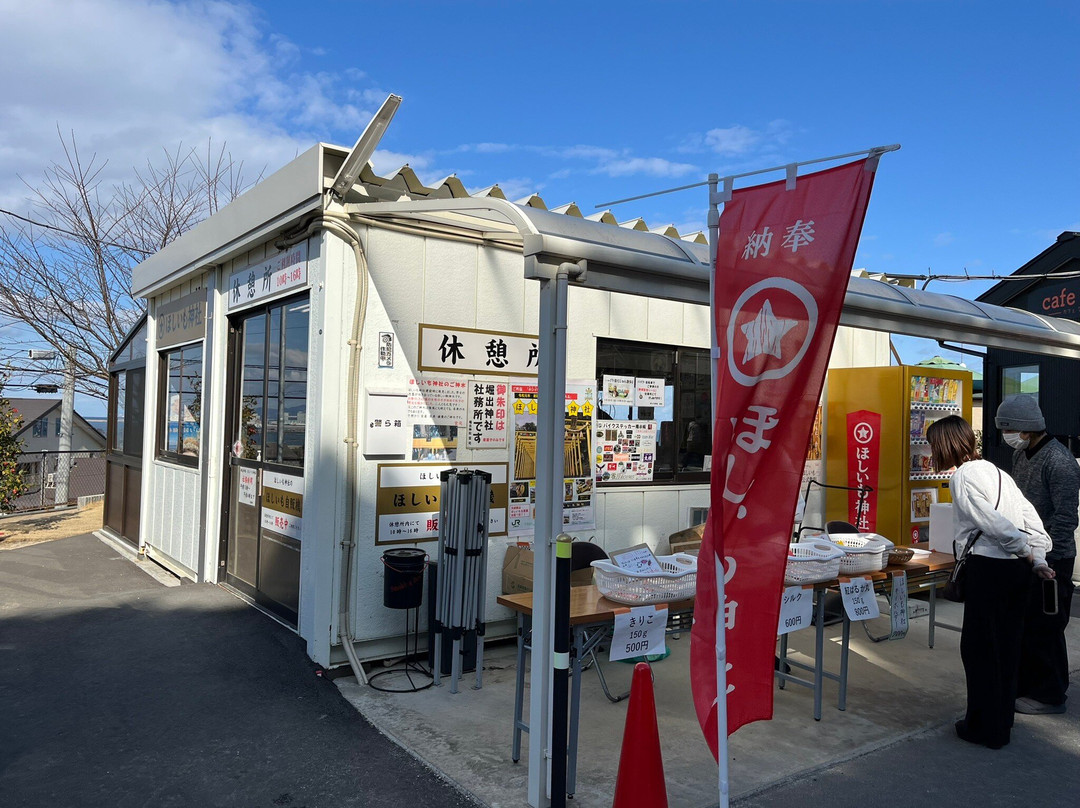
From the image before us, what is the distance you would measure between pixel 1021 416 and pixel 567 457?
9.52 feet

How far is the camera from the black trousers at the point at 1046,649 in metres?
4.53

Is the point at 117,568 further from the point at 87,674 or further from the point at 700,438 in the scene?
the point at 700,438

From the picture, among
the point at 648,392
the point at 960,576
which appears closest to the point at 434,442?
the point at 648,392

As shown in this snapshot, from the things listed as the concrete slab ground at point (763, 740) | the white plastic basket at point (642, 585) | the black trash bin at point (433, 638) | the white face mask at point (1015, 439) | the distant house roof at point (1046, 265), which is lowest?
the concrete slab ground at point (763, 740)

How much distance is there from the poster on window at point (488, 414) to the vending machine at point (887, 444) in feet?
11.3

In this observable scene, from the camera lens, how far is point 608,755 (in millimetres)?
3891

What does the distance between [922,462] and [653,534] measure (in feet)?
9.54

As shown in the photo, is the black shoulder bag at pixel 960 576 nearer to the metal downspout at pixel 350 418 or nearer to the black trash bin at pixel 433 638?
the black trash bin at pixel 433 638

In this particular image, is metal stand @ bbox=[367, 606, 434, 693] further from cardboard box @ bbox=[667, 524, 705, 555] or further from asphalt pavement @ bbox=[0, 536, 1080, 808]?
cardboard box @ bbox=[667, 524, 705, 555]

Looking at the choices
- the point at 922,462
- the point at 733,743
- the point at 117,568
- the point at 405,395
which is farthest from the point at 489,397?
the point at 117,568

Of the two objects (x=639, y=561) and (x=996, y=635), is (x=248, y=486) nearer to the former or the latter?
(x=639, y=561)

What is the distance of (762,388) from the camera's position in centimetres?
286

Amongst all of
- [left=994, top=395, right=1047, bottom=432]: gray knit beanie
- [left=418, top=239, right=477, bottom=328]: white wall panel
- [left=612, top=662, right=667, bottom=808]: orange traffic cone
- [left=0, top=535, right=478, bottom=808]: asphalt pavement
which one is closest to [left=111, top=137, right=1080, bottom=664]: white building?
[left=418, top=239, right=477, bottom=328]: white wall panel

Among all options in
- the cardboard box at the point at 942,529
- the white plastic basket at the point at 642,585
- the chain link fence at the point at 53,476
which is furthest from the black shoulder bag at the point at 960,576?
the chain link fence at the point at 53,476
